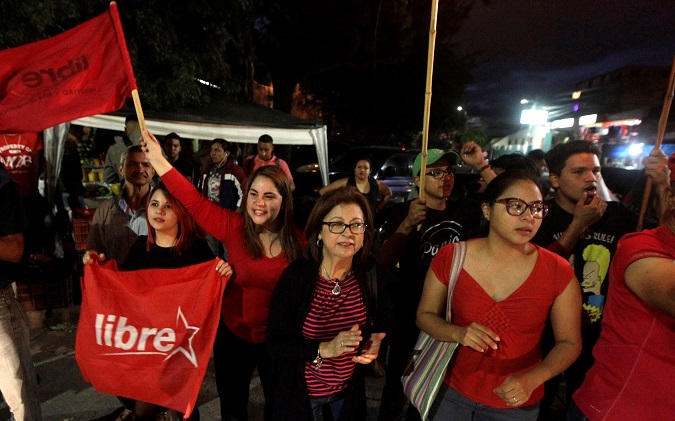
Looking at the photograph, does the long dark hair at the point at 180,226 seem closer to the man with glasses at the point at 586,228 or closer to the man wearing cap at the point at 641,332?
the man with glasses at the point at 586,228

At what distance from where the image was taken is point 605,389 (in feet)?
5.79

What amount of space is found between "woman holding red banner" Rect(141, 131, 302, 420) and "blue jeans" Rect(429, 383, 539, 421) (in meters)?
1.03

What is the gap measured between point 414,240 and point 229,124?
6.06 metres

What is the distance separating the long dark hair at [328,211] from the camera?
2.28 meters

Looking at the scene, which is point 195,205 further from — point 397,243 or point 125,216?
point 397,243

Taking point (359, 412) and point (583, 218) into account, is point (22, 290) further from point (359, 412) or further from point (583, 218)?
point (583, 218)

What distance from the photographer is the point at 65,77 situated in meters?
2.79

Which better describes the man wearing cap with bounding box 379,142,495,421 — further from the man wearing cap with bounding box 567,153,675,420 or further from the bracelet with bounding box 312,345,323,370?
the man wearing cap with bounding box 567,153,675,420

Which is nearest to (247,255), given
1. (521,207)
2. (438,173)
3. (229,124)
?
(438,173)

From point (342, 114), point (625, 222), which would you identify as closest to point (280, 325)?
point (625, 222)

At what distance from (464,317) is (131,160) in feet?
10.1

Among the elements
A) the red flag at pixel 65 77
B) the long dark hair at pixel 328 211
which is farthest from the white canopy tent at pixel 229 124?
the long dark hair at pixel 328 211

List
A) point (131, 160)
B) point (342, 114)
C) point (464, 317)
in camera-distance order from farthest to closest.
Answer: point (342, 114) < point (131, 160) < point (464, 317)

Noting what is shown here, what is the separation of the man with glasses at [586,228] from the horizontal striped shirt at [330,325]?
1237 millimetres
